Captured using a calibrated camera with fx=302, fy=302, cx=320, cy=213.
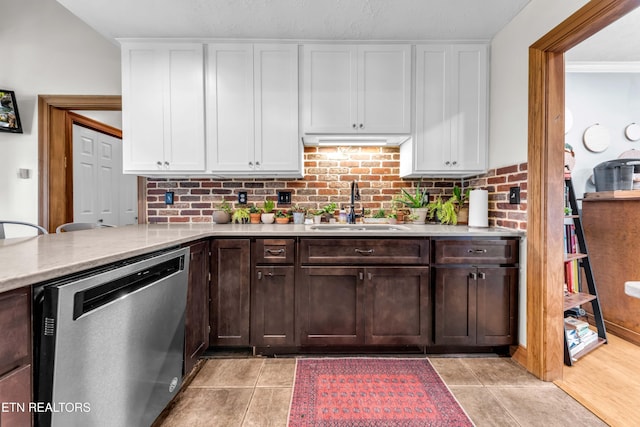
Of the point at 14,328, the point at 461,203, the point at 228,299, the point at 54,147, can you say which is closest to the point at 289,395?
the point at 228,299

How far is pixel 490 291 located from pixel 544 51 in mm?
1552

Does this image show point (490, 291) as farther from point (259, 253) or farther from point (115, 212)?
point (115, 212)

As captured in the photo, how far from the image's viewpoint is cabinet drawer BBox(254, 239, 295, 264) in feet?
6.74

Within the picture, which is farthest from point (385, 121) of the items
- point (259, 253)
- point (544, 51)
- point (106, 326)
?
point (106, 326)

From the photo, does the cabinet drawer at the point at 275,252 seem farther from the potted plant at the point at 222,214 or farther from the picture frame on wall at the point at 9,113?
the picture frame on wall at the point at 9,113

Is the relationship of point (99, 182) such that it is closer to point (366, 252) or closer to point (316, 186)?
point (316, 186)

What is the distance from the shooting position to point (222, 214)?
2.56m

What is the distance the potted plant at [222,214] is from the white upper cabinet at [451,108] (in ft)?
5.26

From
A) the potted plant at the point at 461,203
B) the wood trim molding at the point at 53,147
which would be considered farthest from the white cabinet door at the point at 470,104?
the wood trim molding at the point at 53,147

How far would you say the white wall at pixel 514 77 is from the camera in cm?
186

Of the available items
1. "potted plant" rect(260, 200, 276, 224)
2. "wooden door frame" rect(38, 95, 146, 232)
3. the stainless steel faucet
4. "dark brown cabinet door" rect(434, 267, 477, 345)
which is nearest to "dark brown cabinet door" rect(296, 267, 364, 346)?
"dark brown cabinet door" rect(434, 267, 477, 345)

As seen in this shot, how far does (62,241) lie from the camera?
1456mm

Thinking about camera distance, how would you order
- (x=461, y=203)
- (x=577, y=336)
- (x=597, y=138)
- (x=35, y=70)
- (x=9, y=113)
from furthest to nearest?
(x=597, y=138) < (x=35, y=70) < (x=9, y=113) < (x=461, y=203) < (x=577, y=336)

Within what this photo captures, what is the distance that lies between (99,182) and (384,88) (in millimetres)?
3546
